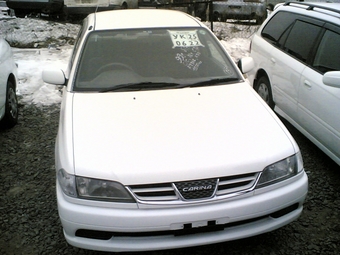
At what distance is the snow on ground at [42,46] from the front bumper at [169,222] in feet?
12.7

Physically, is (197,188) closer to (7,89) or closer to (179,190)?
(179,190)

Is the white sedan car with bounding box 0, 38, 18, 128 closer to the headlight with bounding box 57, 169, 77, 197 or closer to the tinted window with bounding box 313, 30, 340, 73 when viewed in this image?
the headlight with bounding box 57, 169, 77, 197

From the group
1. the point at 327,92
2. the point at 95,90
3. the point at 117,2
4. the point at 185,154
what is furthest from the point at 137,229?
the point at 117,2

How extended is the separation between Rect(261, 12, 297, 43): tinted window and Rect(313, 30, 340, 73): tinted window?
89 cm

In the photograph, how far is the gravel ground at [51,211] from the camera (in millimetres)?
3000

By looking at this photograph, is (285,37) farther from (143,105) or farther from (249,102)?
(143,105)

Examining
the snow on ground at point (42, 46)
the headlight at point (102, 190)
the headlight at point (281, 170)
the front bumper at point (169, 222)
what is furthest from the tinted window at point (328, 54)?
the snow on ground at point (42, 46)

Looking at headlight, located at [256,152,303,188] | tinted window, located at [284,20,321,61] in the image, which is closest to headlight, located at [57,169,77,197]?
headlight, located at [256,152,303,188]

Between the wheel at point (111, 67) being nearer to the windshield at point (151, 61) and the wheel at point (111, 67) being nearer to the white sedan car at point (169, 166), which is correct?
the windshield at point (151, 61)

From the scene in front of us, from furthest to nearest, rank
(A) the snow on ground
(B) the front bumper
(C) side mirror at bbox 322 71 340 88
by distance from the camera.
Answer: (A) the snow on ground → (C) side mirror at bbox 322 71 340 88 → (B) the front bumper

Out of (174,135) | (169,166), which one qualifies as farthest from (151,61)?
(169,166)

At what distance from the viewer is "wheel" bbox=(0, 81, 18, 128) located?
16.3 ft

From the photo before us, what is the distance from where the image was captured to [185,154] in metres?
2.59

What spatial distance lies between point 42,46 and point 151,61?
621 cm
